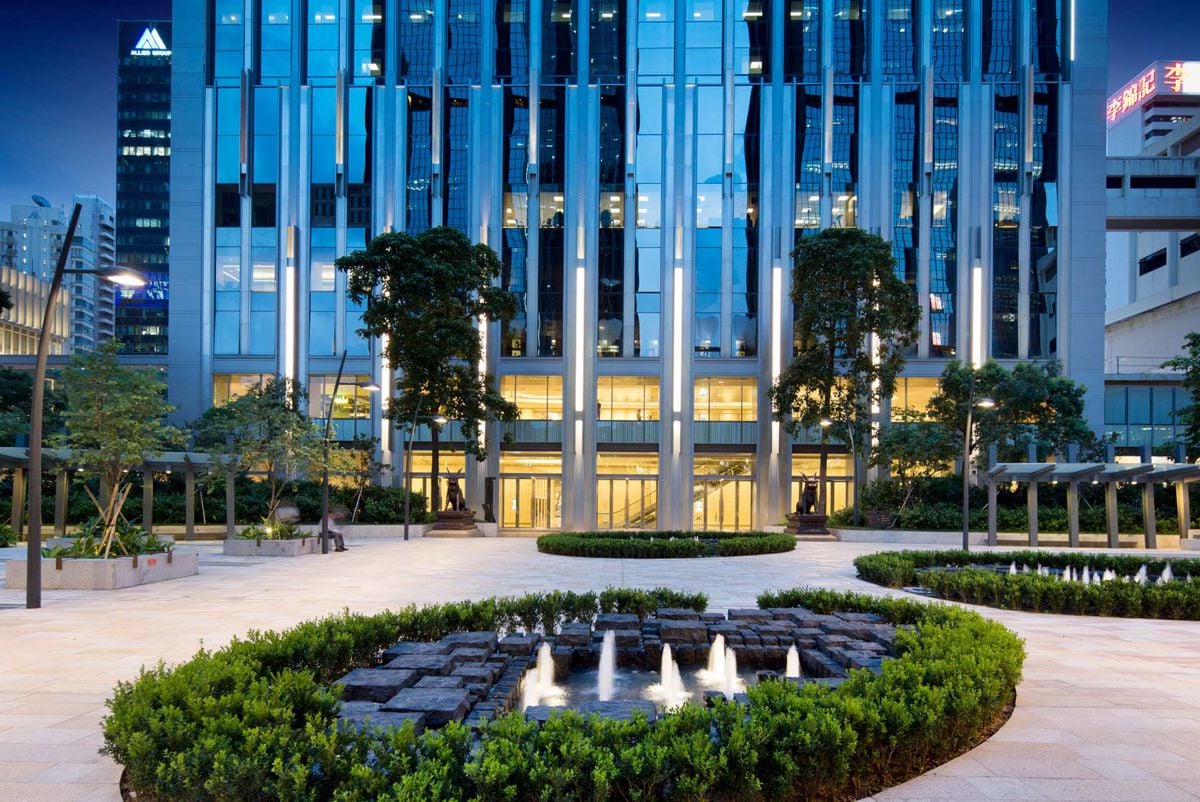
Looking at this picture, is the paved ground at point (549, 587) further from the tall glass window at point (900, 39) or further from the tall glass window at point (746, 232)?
the tall glass window at point (900, 39)

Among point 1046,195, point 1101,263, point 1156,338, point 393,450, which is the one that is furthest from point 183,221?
point 1156,338

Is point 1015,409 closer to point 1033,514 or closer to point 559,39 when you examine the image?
point 1033,514

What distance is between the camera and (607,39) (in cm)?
4888

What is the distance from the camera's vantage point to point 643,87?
48.3 meters

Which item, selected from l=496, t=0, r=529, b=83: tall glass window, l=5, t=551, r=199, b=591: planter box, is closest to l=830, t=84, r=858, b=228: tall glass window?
l=496, t=0, r=529, b=83: tall glass window

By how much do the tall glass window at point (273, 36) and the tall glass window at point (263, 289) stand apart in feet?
32.7

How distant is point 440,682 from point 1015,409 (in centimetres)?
3863

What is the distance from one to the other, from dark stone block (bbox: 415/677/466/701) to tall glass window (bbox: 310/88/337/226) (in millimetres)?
44348

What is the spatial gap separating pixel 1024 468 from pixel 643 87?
30.1 metres

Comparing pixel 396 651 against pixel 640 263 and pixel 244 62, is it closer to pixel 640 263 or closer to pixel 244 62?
pixel 640 263

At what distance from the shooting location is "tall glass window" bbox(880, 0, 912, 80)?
47.5 m

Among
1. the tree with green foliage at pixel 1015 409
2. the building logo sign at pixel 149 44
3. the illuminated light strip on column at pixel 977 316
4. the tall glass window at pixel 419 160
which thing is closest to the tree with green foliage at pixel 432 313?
the tall glass window at pixel 419 160

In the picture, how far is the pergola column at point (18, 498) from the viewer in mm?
31797

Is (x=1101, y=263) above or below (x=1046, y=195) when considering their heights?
below
